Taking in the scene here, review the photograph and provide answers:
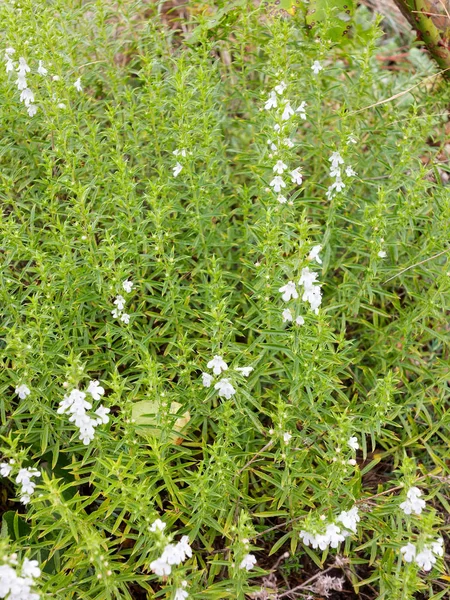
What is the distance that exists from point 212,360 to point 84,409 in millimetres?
595

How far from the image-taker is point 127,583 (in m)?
3.19

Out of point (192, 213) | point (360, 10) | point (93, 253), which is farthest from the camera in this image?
point (360, 10)

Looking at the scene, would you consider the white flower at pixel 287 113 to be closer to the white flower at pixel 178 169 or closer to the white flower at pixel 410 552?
the white flower at pixel 178 169

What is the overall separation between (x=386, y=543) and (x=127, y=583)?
1.29m

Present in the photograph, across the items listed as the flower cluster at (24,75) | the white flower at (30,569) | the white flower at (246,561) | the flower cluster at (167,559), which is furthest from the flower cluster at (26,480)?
the flower cluster at (24,75)

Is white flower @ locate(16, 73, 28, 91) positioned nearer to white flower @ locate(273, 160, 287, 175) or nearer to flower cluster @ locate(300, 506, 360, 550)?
white flower @ locate(273, 160, 287, 175)

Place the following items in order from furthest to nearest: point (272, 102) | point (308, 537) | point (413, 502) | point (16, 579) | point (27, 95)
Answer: point (27, 95) → point (272, 102) → point (308, 537) → point (413, 502) → point (16, 579)

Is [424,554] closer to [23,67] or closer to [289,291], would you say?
[289,291]

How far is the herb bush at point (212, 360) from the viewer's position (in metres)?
2.82

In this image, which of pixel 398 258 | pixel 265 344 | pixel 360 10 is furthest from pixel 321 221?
pixel 360 10

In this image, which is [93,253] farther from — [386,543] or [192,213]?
[386,543]

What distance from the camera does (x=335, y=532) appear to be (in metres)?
2.71

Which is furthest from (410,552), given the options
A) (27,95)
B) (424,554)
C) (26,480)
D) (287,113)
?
(27,95)

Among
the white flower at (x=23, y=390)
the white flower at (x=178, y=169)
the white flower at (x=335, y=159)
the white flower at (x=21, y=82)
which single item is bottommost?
the white flower at (x=335, y=159)
